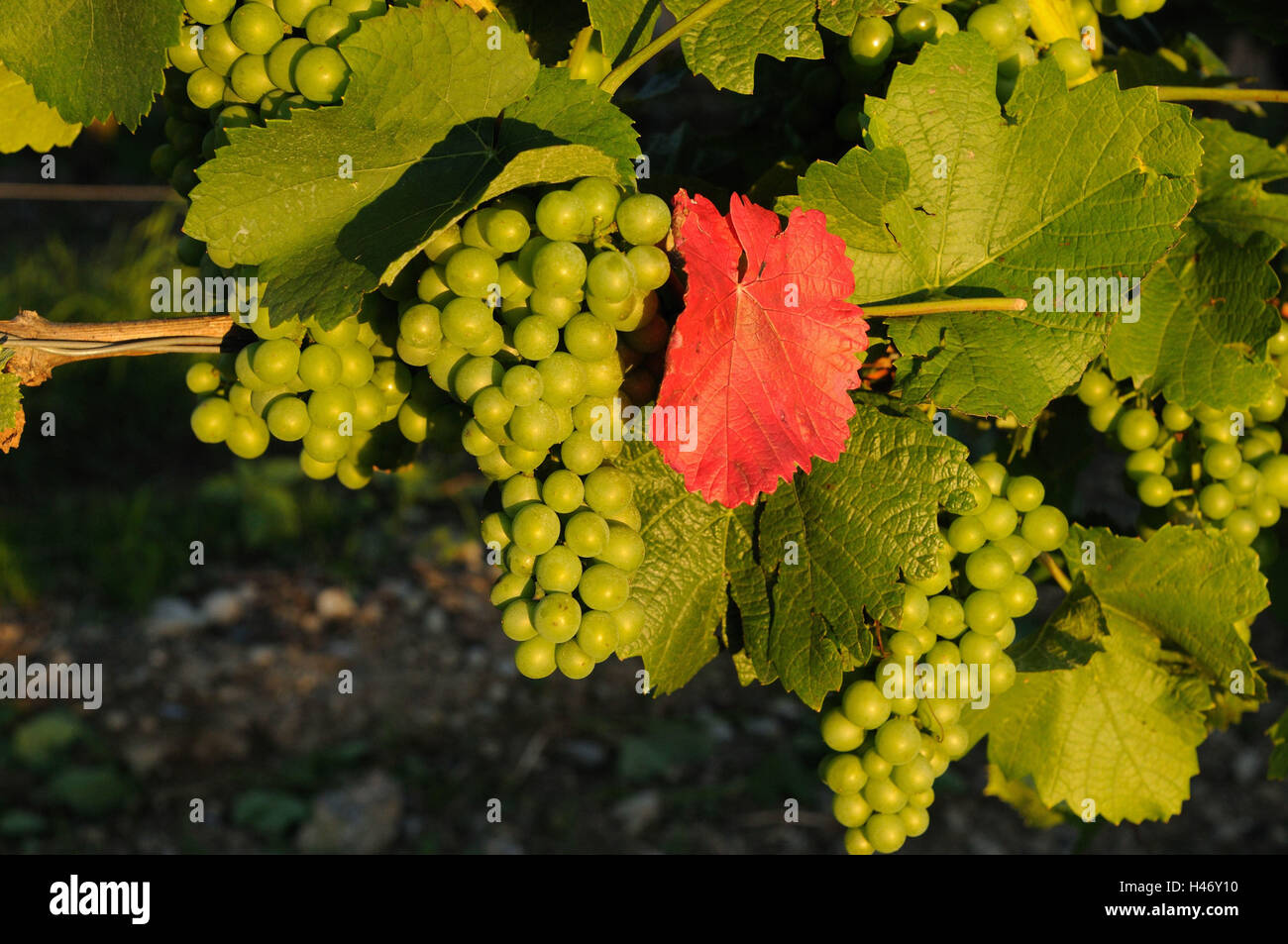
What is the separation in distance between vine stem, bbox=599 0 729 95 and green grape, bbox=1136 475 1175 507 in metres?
0.68

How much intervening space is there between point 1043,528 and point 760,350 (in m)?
0.37

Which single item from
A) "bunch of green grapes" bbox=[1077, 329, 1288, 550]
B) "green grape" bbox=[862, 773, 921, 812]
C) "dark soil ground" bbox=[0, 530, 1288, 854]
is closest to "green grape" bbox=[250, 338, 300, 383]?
"green grape" bbox=[862, 773, 921, 812]

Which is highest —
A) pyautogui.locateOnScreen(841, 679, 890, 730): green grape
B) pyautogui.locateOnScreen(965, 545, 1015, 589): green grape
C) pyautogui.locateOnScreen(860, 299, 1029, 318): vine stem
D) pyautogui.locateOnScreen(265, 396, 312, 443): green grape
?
pyautogui.locateOnScreen(860, 299, 1029, 318): vine stem

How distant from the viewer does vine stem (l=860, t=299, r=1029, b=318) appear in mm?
823

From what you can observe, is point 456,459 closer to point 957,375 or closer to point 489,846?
point 489,846

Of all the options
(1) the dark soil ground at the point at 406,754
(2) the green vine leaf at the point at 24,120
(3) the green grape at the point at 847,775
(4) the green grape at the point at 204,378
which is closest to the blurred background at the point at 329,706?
(1) the dark soil ground at the point at 406,754

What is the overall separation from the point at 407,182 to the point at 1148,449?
812mm

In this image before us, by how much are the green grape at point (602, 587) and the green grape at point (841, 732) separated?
0.83 ft

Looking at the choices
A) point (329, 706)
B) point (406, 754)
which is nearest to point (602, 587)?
point (406, 754)

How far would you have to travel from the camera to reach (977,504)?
835 mm

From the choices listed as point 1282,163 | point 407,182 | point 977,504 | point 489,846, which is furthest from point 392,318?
point 489,846

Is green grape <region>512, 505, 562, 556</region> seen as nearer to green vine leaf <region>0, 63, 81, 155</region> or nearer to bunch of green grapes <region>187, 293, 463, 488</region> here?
bunch of green grapes <region>187, 293, 463, 488</region>

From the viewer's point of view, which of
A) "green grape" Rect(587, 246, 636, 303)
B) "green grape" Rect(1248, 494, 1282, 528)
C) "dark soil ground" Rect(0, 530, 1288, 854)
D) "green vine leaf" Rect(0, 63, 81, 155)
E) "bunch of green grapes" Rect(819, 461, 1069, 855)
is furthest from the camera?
"dark soil ground" Rect(0, 530, 1288, 854)

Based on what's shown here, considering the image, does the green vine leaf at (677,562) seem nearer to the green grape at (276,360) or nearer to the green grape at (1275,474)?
the green grape at (276,360)
